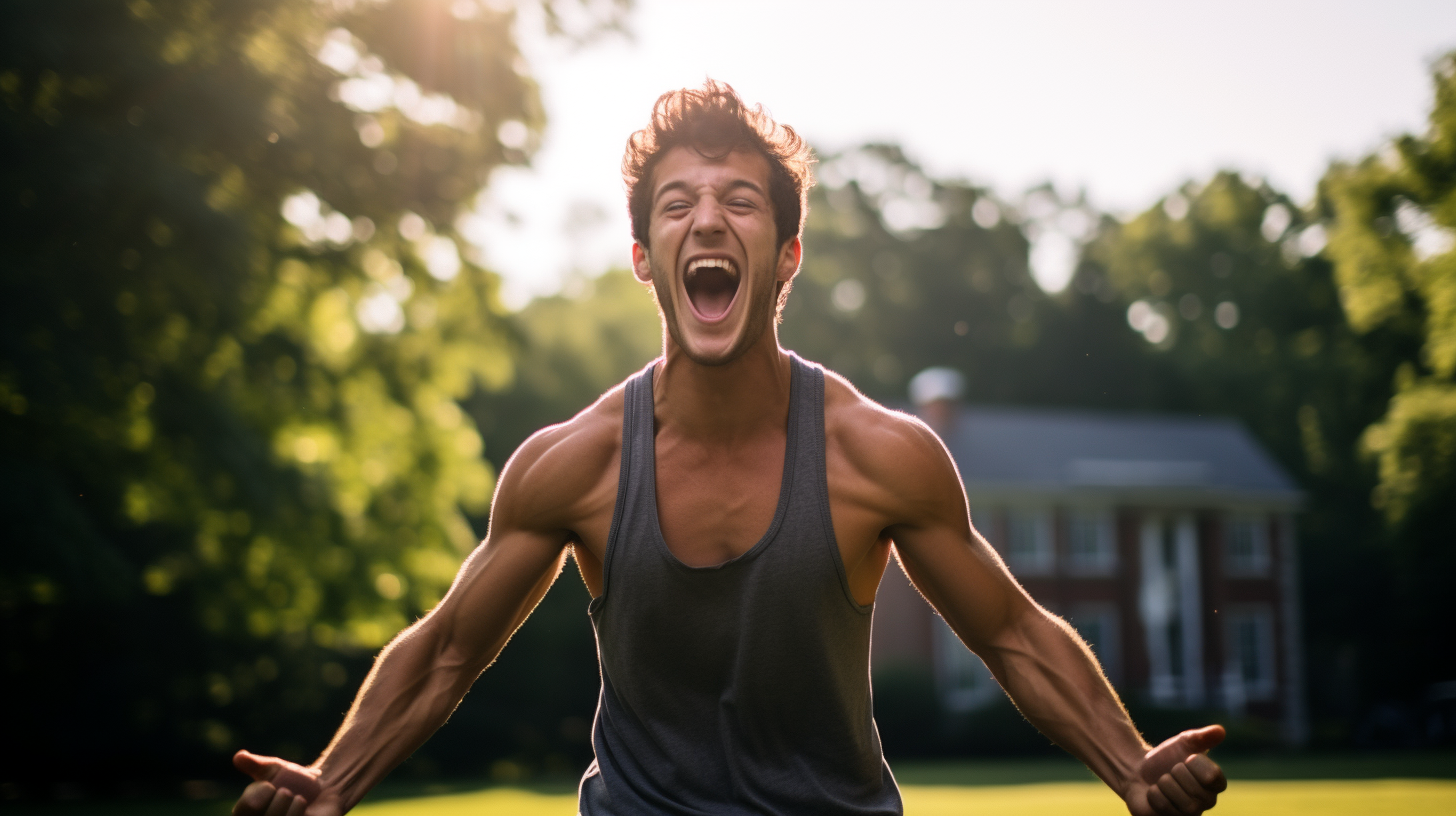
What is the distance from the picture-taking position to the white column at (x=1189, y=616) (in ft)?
139

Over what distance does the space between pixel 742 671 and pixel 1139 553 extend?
40.6 m

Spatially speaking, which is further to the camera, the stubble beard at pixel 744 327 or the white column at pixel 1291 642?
the white column at pixel 1291 642

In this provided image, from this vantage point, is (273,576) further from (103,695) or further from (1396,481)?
(1396,481)

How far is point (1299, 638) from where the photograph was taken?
44.5 metres

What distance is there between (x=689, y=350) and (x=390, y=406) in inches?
700

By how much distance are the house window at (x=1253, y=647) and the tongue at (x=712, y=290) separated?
43.1 metres

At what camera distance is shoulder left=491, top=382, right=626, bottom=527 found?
11.0ft

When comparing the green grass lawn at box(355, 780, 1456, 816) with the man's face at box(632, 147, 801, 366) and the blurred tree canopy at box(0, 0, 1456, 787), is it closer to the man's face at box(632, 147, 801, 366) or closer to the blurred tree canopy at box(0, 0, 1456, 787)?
the blurred tree canopy at box(0, 0, 1456, 787)

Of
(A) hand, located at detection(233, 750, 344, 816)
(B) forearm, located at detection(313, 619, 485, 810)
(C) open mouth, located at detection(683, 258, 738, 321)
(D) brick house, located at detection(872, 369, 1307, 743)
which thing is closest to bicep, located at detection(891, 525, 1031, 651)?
(C) open mouth, located at detection(683, 258, 738, 321)

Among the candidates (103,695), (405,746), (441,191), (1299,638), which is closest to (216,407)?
(441,191)

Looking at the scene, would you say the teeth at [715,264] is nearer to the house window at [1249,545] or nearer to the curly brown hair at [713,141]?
the curly brown hair at [713,141]

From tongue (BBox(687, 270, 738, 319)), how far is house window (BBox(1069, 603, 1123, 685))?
1527 inches

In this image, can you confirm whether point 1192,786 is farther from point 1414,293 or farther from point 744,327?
point 1414,293

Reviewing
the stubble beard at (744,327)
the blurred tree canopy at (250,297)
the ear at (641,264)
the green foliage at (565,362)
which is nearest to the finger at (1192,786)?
the stubble beard at (744,327)
